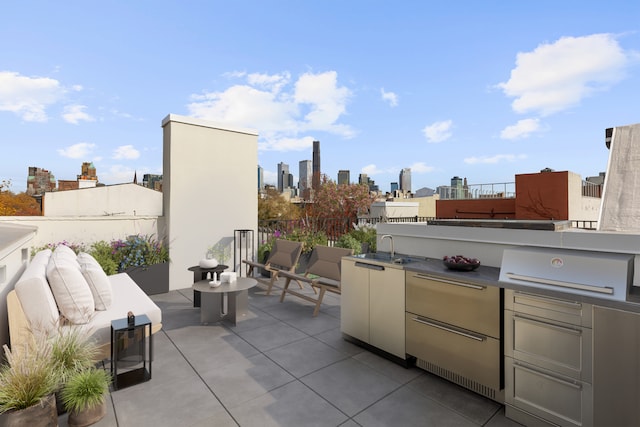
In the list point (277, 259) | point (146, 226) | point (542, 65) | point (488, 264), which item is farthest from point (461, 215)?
point (146, 226)

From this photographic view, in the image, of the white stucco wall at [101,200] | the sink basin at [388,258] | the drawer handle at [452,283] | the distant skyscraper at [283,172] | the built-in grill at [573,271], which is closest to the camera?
the built-in grill at [573,271]

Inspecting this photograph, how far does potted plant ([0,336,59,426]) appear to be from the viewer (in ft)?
5.90

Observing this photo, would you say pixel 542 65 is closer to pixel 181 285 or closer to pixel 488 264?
pixel 488 264

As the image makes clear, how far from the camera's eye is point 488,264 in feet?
9.86

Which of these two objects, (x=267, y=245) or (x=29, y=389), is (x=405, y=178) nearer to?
(x=267, y=245)

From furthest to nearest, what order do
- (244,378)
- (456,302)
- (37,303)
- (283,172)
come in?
(283,172) → (244,378) → (456,302) → (37,303)

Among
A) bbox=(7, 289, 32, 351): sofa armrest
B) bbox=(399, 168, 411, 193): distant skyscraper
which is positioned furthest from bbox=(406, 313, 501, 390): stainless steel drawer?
bbox=(399, 168, 411, 193): distant skyscraper

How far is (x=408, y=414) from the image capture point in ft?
7.51

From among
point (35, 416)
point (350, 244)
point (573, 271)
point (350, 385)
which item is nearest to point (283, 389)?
point (350, 385)

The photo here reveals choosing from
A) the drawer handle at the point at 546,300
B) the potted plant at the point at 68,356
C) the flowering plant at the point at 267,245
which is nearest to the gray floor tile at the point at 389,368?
the drawer handle at the point at 546,300

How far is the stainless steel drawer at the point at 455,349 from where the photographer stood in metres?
2.38

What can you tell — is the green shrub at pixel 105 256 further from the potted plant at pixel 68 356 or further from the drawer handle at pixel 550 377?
the drawer handle at pixel 550 377

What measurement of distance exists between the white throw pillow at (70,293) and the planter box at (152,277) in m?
2.95

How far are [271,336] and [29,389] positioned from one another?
2.30 metres
